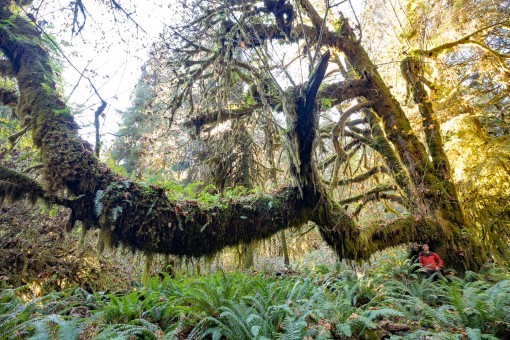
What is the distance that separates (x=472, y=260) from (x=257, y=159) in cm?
515

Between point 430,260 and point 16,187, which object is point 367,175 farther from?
point 16,187

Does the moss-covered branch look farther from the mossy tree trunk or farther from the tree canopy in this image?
the mossy tree trunk

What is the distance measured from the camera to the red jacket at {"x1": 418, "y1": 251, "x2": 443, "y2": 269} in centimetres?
551

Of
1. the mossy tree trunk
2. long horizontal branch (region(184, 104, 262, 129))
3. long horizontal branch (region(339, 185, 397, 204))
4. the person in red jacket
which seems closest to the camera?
the person in red jacket

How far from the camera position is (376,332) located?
3.23 meters

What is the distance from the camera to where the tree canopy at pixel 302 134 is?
12.1ft

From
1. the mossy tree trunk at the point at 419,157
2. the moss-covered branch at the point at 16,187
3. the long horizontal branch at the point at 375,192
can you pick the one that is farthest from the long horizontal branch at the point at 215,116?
the moss-covered branch at the point at 16,187

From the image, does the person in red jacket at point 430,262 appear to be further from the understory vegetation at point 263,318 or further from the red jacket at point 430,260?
the understory vegetation at point 263,318

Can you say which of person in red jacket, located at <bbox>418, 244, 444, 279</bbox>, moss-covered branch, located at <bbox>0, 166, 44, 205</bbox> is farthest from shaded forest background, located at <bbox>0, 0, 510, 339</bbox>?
person in red jacket, located at <bbox>418, 244, 444, 279</bbox>

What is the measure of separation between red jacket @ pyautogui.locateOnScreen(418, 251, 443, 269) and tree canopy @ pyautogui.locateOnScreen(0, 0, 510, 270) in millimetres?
331

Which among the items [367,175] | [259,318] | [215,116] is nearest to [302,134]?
[259,318]

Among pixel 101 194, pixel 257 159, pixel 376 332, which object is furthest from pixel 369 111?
pixel 101 194

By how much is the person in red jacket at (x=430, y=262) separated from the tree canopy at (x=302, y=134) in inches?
13.2

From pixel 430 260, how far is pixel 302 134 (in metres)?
3.98
